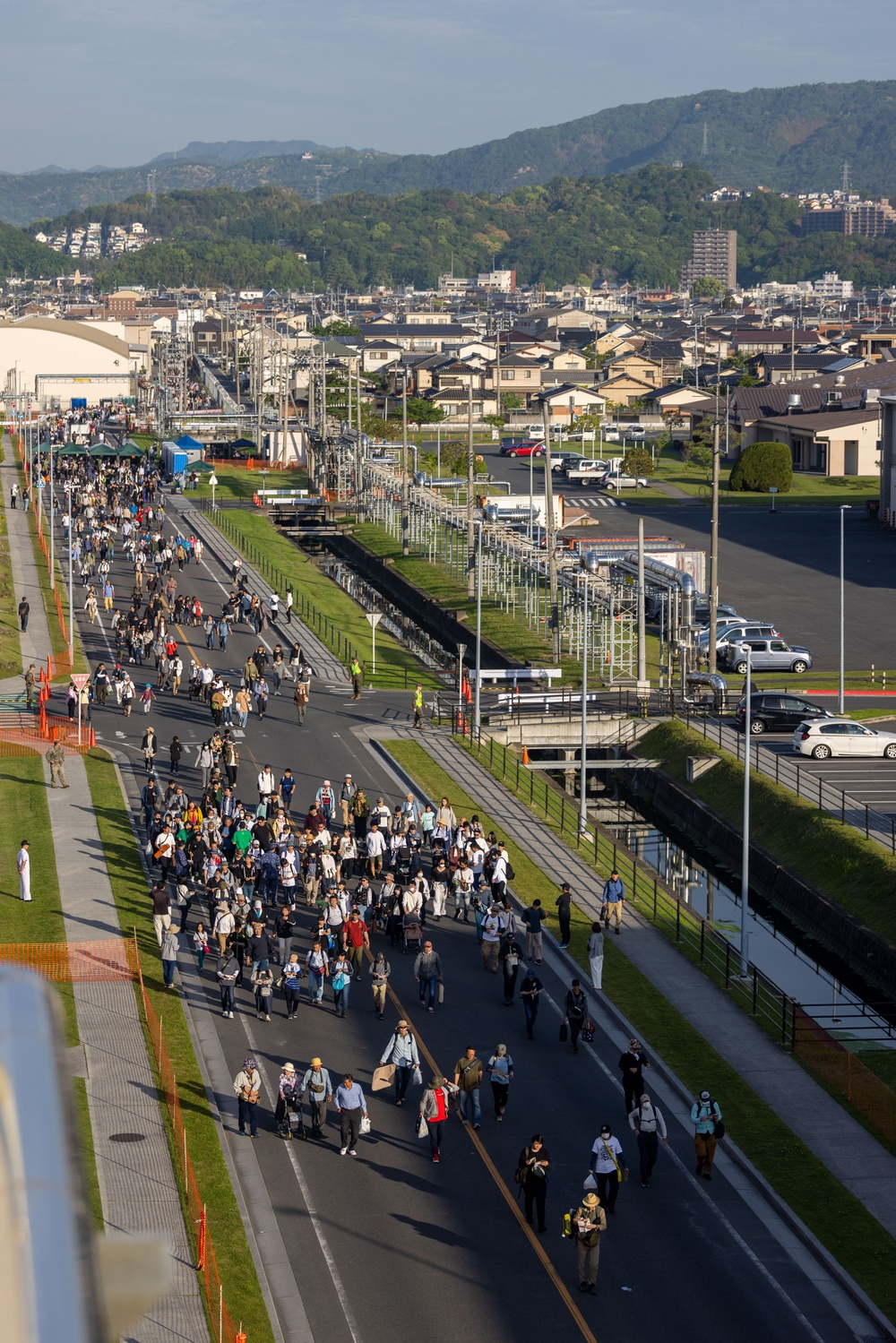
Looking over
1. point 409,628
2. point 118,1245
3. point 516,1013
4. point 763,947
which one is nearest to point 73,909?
point 516,1013

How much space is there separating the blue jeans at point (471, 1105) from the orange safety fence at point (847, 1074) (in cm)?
555

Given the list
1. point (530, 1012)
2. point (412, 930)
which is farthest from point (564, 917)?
point (530, 1012)

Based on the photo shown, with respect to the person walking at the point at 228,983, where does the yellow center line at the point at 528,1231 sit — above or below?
below

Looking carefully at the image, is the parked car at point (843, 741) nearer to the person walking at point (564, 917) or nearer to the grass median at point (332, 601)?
the grass median at point (332, 601)

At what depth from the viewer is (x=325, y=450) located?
105 meters

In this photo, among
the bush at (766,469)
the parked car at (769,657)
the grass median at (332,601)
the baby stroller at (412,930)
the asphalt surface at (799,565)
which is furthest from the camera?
the bush at (766,469)

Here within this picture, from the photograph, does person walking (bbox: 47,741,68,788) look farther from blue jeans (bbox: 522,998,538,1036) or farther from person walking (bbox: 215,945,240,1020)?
blue jeans (bbox: 522,998,538,1036)

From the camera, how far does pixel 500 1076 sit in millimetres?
21656

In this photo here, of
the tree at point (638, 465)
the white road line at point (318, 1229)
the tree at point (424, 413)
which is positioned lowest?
the white road line at point (318, 1229)

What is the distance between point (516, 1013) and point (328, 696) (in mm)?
25125

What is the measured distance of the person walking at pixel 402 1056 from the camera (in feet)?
72.8

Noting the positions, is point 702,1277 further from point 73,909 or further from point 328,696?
point 328,696

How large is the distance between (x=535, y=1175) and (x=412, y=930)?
9.58 m

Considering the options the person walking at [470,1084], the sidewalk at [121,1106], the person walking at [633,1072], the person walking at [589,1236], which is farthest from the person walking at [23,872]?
the person walking at [589,1236]
